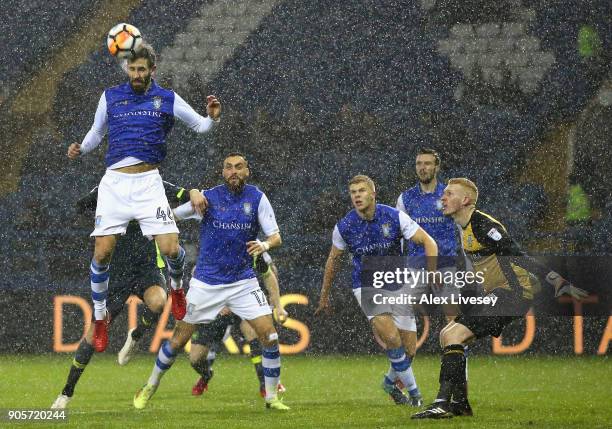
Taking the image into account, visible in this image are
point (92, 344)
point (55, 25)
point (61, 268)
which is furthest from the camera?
point (55, 25)

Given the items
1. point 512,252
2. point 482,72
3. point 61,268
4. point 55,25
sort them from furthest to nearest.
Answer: point 55,25, point 482,72, point 61,268, point 512,252

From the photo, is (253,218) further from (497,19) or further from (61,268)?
(497,19)

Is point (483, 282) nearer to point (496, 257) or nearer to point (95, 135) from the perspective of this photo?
point (496, 257)

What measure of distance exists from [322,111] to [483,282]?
36.1ft

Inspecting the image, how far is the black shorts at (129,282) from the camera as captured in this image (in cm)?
840

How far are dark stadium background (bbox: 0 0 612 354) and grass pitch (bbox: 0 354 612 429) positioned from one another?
159 cm

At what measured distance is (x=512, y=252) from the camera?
6539mm

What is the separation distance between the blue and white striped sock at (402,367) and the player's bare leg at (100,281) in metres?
2.05

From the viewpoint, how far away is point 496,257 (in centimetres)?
655

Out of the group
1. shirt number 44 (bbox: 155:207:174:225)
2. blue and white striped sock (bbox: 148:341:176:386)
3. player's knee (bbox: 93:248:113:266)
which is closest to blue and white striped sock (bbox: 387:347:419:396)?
blue and white striped sock (bbox: 148:341:176:386)

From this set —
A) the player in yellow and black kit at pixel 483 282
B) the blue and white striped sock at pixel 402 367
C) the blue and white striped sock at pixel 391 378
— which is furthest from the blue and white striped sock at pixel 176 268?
the player in yellow and black kit at pixel 483 282

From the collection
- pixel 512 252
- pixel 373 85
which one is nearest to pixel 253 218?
pixel 512 252

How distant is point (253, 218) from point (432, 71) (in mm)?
10610

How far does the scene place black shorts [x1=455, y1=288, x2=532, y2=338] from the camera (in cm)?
660
